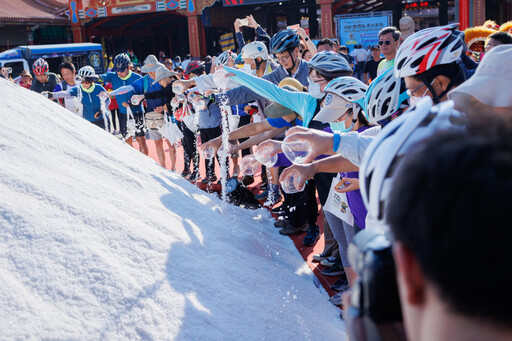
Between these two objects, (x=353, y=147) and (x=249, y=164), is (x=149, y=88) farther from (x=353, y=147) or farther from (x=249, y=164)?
(x=353, y=147)

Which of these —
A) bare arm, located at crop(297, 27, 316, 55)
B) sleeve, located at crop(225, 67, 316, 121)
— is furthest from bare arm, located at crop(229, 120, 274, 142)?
bare arm, located at crop(297, 27, 316, 55)

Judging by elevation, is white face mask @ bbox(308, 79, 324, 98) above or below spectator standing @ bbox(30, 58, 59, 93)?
below

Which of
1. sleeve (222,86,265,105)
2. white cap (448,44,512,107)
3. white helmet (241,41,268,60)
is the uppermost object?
white helmet (241,41,268,60)

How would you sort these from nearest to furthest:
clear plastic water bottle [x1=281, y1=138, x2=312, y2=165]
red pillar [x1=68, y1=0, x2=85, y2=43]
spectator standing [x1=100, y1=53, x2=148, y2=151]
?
clear plastic water bottle [x1=281, y1=138, x2=312, y2=165]
spectator standing [x1=100, y1=53, x2=148, y2=151]
red pillar [x1=68, y1=0, x2=85, y2=43]

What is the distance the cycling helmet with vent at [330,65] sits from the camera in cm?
331

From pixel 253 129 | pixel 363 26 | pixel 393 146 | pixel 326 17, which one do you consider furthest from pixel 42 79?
pixel 326 17

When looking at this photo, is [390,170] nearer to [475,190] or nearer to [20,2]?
[475,190]

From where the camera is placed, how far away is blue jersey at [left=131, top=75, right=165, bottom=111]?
653 centimetres

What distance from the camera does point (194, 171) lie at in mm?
6875

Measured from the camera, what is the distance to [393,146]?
793mm

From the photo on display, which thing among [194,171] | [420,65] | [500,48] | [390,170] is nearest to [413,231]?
[390,170]

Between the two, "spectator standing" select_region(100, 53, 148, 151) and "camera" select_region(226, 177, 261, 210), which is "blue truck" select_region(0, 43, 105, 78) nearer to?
"spectator standing" select_region(100, 53, 148, 151)

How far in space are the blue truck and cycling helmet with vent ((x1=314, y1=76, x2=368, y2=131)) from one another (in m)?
14.2

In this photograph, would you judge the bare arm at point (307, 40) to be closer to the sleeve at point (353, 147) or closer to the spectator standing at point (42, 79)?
the sleeve at point (353, 147)
